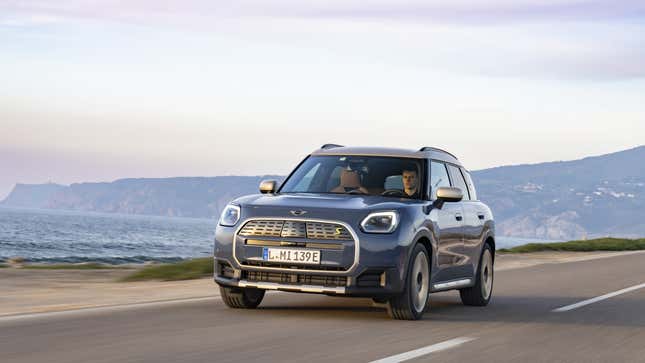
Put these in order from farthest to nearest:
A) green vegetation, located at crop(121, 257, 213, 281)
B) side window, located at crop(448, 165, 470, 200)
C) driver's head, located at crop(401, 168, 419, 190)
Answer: green vegetation, located at crop(121, 257, 213, 281) → side window, located at crop(448, 165, 470, 200) → driver's head, located at crop(401, 168, 419, 190)

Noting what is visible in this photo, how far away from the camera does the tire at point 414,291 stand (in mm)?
10695

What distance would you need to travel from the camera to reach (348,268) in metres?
10.3

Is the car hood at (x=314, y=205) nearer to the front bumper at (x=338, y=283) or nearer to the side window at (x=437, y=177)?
the front bumper at (x=338, y=283)

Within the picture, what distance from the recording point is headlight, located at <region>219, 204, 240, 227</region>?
10.7 m

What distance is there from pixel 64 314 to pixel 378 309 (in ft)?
11.2

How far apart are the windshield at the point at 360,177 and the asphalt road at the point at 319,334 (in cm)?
126

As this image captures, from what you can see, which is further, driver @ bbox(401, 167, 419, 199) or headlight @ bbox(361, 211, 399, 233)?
driver @ bbox(401, 167, 419, 199)

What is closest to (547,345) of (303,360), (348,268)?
(348,268)

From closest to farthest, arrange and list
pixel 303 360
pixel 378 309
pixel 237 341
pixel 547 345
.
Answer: pixel 303 360 < pixel 237 341 < pixel 547 345 < pixel 378 309

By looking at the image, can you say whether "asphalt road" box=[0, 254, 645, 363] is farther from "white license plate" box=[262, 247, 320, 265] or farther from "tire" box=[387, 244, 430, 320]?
"white license plate" box=[262, 247, 320, 265]

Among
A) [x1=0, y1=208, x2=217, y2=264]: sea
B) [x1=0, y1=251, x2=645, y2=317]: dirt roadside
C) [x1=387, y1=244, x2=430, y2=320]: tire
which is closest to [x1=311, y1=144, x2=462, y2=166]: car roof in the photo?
[x1=387, y1=244, x2=430, y2=320]: tire

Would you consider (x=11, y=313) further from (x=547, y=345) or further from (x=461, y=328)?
(x=547, y=345)

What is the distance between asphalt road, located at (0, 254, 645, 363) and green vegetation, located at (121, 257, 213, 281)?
4.40m

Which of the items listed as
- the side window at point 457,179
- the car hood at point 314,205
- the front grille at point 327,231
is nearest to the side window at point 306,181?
the car hood at point 314,205
